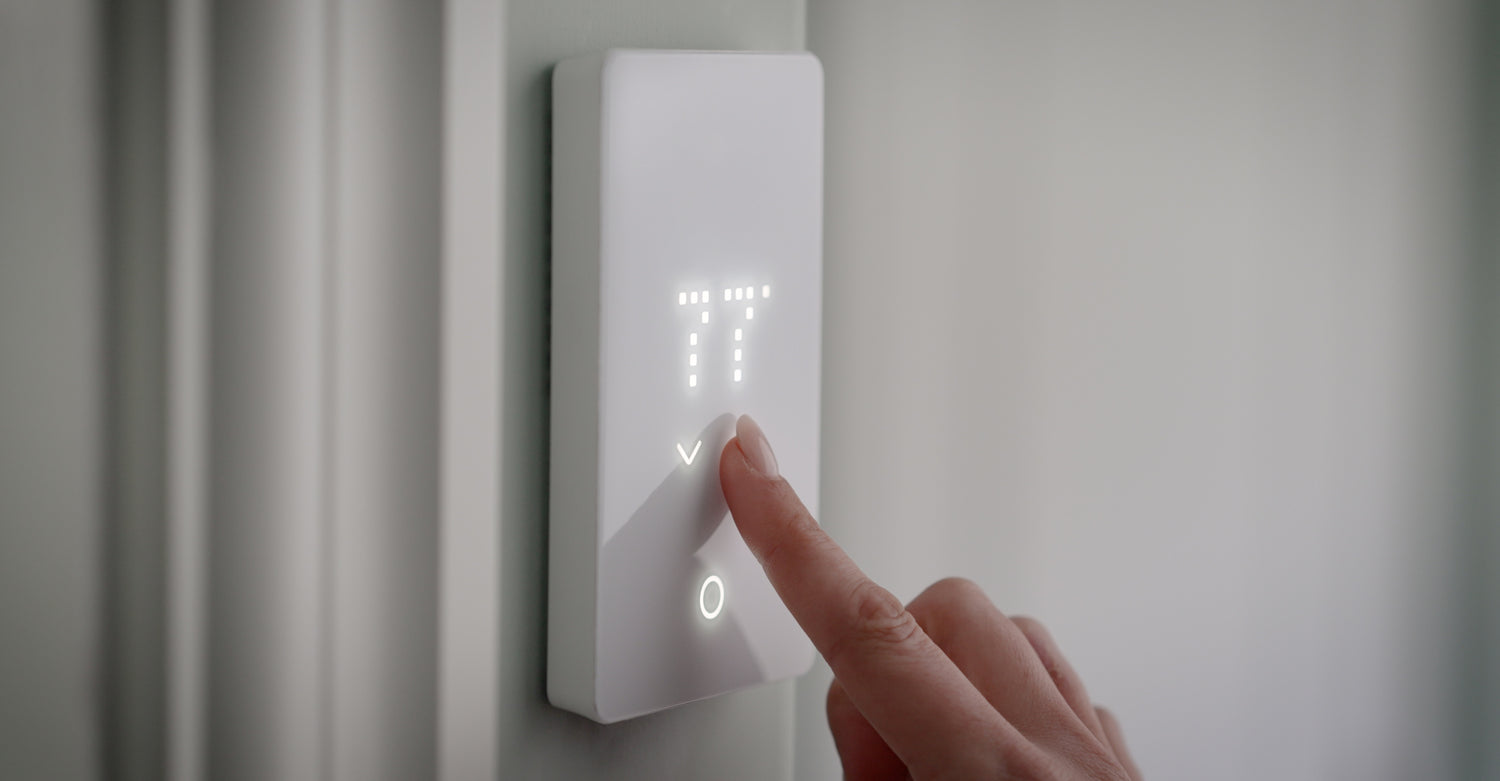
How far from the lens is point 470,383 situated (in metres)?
0.35

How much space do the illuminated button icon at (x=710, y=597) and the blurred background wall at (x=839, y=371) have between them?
0.05 metres

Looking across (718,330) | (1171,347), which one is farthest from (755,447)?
(1171,347)

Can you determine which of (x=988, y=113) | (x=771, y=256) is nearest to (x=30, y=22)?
(x=771, y=256)

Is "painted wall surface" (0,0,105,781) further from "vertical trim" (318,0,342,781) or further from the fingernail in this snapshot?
the fingernail

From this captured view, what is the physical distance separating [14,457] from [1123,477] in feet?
1.85

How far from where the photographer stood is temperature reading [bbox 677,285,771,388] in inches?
15.3

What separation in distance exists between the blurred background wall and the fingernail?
76 millimetres

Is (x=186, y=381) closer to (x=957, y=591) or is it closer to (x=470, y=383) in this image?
(x=470, y=383)

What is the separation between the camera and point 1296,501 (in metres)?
0.78

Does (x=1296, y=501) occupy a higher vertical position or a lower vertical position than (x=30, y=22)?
lower

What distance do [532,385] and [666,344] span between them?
0.05 meters

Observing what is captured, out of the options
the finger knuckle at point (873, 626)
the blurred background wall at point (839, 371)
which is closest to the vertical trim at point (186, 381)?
the blurred background wall at point (839, 371)

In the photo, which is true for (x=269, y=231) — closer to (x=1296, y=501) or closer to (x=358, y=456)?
(x=358, y=456)

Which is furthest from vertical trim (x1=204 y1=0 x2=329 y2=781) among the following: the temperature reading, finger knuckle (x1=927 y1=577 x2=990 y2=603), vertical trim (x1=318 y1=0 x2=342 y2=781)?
finger knuckle (x1=927 y1=577 x2=990 y2=603)
